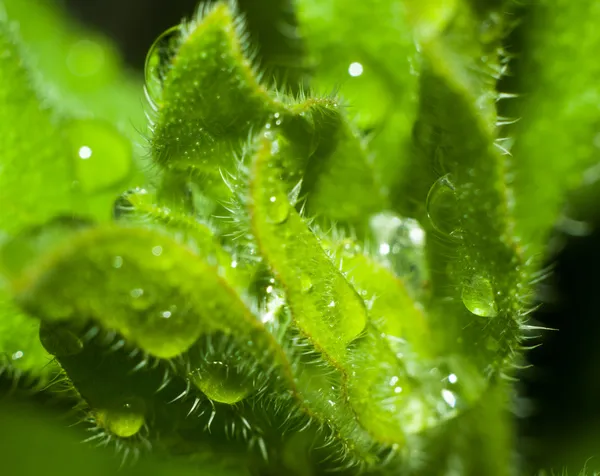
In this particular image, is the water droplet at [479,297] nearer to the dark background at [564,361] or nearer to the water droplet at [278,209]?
the water droplet at [278,209]

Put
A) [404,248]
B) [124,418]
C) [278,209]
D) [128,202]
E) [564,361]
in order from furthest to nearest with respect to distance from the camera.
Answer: [564,361] → [404,248] → [128,202] → [124,418] → [278,209]

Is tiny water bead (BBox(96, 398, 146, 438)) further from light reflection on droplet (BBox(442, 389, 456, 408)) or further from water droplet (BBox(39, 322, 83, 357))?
light reflection on droplet (BBox(442, 389, 456, 408))

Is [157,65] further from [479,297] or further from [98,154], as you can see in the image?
[479,297]

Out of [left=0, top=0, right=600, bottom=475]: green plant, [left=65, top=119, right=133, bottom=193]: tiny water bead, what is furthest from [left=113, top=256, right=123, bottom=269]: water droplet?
[left=65, top=119, right=133, bottom=193]: tiny water bead

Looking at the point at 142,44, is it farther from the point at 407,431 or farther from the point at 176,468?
the point at 407,431

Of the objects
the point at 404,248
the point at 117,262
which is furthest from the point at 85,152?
the point at 117,262

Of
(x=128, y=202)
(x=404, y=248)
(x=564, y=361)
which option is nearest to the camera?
(x=128, y=202)
